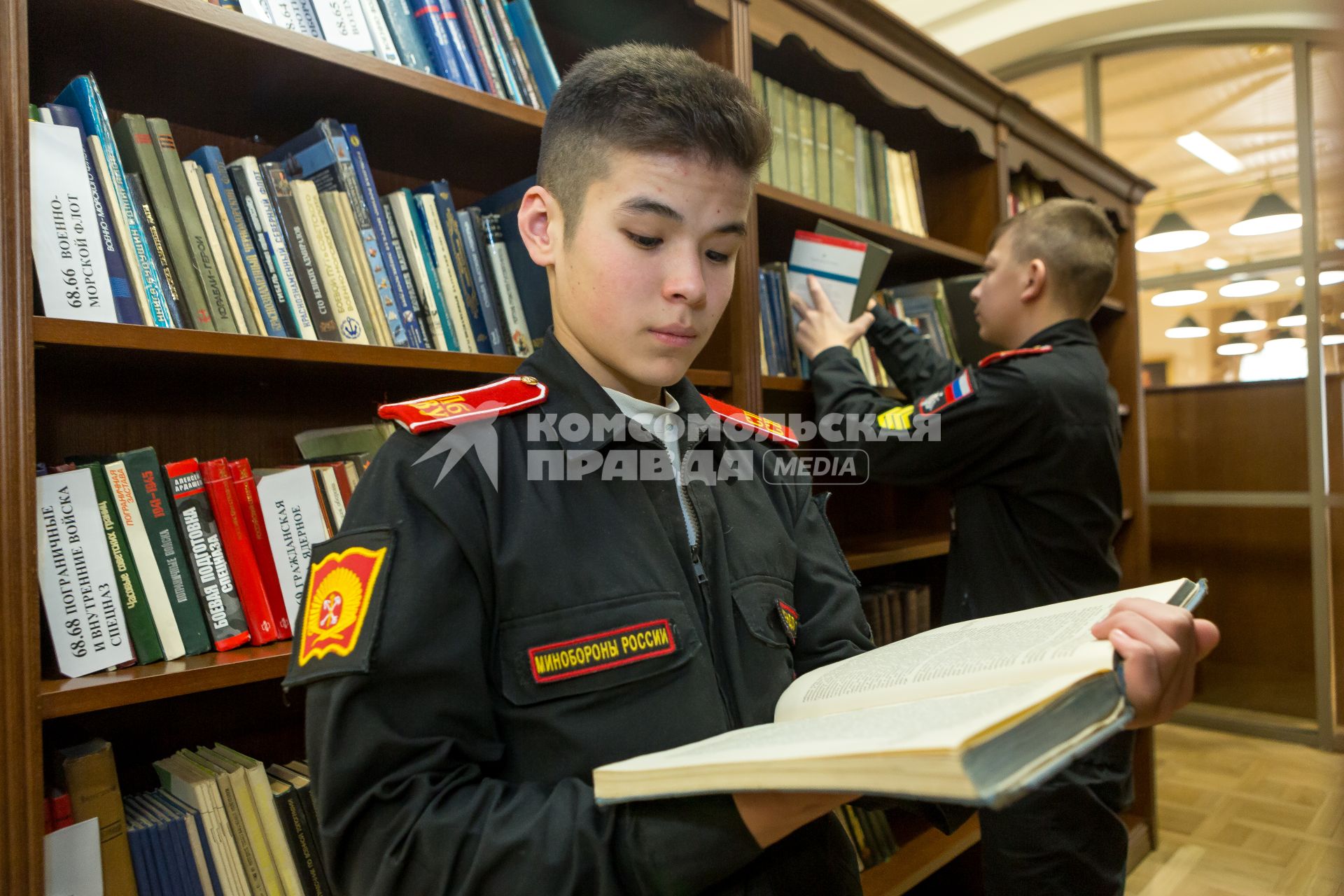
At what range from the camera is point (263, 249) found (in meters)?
1.01

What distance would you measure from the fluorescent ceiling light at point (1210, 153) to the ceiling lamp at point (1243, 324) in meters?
0.67

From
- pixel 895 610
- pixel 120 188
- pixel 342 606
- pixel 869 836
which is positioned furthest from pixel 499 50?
pixel 869 836

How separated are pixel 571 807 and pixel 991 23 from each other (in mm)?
4069

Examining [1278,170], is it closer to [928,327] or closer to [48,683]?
[928,327]

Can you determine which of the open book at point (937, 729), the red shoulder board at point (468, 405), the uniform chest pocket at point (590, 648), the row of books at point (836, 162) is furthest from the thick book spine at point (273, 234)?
the row of books at point (836, 162)

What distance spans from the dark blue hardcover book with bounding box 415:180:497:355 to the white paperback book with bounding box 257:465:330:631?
1.05ft

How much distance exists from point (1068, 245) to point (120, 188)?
5.89 feet

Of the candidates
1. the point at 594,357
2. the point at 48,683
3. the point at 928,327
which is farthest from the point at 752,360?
the point at 48,683

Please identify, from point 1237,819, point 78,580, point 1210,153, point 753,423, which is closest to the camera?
point 78,580

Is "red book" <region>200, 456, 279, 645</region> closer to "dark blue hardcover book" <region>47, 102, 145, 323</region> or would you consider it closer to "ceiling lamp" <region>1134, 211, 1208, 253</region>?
"dark blue hardcover book" <region>47, 102, 145, 323</region>

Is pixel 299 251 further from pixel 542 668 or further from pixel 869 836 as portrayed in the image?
pixel 869 836

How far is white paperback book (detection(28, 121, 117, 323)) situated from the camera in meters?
0.82

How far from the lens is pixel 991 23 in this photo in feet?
12.0

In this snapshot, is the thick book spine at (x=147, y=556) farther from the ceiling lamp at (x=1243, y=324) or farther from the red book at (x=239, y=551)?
the ceiling lamp at (x=1243, y=324)
